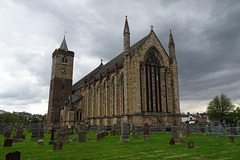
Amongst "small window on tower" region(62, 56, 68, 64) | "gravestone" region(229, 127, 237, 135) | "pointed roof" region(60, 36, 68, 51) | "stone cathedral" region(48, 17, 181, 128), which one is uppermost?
"pointed roof" region(60, 36, 68, 51)

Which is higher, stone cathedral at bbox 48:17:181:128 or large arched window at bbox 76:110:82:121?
stone cathedral at bbox 48:17:181:128

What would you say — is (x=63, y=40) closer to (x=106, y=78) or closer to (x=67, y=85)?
(x=67, y=85)

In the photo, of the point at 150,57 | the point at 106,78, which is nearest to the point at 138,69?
the point at 150,57

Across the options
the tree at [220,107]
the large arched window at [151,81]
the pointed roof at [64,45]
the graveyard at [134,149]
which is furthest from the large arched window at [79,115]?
the tree at [220,107]

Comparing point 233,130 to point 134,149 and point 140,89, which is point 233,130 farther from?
point 134,149

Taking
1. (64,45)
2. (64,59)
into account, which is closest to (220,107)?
(64,59)

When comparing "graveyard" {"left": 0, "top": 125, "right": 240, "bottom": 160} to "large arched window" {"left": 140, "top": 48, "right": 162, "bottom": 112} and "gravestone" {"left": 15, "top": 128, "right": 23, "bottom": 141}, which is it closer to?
"gravestone" {"left": 15, "top": 128, "right": 23, "bottom": 141}

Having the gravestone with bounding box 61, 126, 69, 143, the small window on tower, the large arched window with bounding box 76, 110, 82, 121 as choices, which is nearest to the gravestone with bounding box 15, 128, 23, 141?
the gravestone with bounding box 61, 126, 69, 143

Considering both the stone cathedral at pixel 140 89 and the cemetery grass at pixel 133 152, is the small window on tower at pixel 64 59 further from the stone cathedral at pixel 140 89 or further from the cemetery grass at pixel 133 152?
the cemetery grass at pixel 133 152

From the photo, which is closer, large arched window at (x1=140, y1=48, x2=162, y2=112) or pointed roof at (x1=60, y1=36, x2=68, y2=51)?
large arched window at (x1=140, y1=48, x2=162, y2=112)

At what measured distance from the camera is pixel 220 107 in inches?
2108

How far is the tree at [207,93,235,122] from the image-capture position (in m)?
52.6

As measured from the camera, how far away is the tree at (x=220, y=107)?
52.6 metres

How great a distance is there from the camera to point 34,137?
1780 cm
